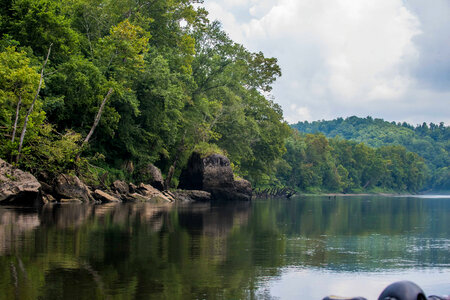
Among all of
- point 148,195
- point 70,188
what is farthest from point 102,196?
point 148,195

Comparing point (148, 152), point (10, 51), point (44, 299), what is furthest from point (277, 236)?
point (148, 152)

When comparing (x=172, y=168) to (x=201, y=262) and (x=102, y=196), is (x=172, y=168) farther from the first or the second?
(x=201, y=262)

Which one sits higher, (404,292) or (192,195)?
(404,292)

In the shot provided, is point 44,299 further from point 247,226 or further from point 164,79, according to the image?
point 164,79

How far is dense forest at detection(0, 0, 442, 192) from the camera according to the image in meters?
30.3

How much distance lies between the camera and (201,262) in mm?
11078

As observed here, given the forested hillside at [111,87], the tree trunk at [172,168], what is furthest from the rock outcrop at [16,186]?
the tree trunk at [172,168]

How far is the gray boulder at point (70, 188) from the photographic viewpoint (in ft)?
105

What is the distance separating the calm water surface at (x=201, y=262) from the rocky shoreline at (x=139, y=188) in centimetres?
761

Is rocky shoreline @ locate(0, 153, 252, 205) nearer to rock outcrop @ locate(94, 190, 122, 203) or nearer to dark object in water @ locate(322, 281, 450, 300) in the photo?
rock outcrop @ locate(94, 190, 122, 203)

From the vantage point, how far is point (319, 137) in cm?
13100

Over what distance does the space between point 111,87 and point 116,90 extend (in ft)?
1.26

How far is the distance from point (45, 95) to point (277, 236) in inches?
910

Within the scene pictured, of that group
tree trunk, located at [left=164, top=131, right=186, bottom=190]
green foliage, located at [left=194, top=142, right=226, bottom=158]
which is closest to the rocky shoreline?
green foliage, located at [left=194, top=142, right=226, bottom=158]
